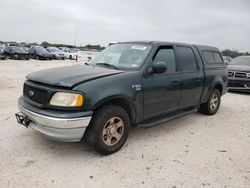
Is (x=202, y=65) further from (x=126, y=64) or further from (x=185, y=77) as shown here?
(x=126, y=64)

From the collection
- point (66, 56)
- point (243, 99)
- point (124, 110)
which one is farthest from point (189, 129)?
point (66, 56)

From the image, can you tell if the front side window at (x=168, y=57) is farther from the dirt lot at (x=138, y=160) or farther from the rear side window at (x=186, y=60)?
the dirt lot at (x=138, y=160)

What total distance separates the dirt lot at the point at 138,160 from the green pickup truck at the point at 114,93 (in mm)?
349

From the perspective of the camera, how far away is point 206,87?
17.0 ft

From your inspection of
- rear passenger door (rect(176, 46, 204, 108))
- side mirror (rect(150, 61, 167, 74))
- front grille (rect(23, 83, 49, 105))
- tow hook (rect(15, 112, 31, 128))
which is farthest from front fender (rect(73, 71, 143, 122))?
rear passenger door (rect(176, 46, 204, 108))

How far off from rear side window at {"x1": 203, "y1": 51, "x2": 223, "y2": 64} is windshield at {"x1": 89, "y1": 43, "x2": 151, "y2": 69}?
203 cm

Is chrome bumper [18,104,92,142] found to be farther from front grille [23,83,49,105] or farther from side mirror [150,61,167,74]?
side mirror [150,61,167,74]

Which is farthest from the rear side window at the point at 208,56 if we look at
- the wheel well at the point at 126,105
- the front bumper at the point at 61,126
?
the front bumper at the point at 61,126

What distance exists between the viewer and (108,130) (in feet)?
11.0

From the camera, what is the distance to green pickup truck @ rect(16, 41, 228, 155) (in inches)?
117

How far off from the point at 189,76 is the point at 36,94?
2.96m

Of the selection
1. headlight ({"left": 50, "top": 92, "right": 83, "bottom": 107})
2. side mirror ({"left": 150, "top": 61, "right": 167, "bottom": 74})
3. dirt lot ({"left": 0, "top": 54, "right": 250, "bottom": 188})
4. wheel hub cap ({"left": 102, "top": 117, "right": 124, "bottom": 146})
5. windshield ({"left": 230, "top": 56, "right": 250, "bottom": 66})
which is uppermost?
windshield ({"left": 230, "top": 56, "right": 250, "bottom": 66})

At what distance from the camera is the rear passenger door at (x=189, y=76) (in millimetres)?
4477

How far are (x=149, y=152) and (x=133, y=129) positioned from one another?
1012 mm
